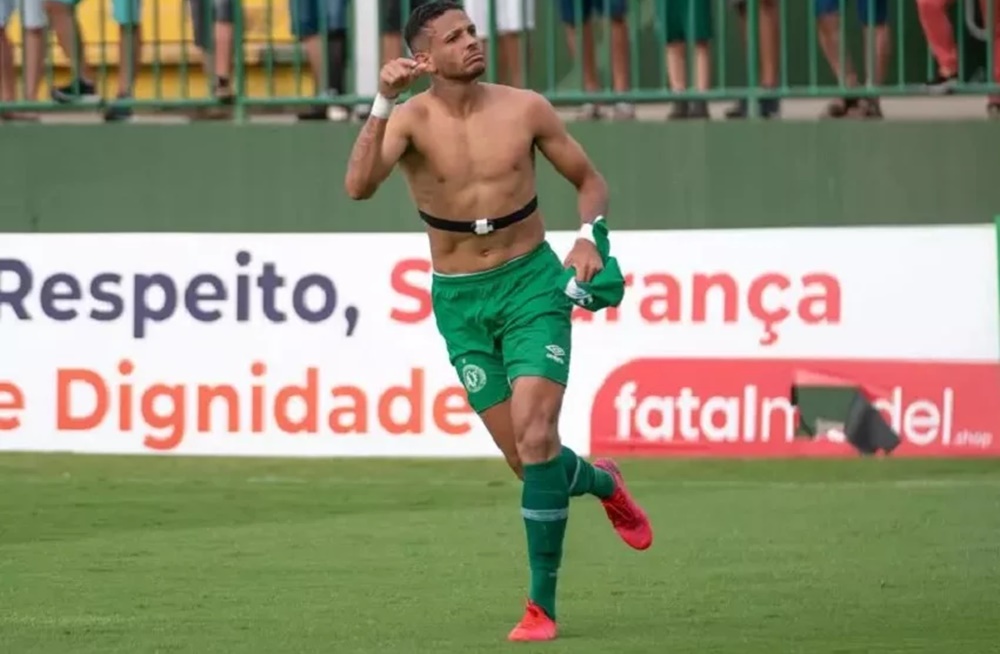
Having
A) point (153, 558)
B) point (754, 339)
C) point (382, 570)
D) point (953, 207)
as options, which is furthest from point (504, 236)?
point (953, 207)

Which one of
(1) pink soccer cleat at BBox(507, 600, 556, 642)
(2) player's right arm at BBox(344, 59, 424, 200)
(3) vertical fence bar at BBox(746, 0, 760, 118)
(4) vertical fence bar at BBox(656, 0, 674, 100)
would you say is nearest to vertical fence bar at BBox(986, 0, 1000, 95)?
(3) vertical fence bar at BBox(746, 0, 760, 118)

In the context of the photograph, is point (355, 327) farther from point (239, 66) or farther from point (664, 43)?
point (664, 43)

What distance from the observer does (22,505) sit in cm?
1265

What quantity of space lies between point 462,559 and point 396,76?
111 inches

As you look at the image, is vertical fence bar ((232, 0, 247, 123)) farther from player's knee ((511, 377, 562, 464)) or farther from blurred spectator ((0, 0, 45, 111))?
player's knee ((511, 377, 562, 464))

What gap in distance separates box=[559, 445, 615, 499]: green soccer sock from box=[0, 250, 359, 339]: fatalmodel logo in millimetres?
5523

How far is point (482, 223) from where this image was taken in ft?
28.8

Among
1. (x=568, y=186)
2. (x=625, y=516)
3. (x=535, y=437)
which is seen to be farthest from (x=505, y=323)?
(x=568, y=186)

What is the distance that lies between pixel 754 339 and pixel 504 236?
5.74 meters

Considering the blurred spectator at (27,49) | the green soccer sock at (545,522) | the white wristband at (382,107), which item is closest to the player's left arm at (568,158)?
the white wristband at (382,107)

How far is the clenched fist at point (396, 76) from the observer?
8.34 metres

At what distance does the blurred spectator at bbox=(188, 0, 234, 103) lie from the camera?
51.3 feet

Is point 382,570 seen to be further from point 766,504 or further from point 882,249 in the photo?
point 882,249

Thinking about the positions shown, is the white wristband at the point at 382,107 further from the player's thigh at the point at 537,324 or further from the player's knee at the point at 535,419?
the player's knee at the point at 535,419
